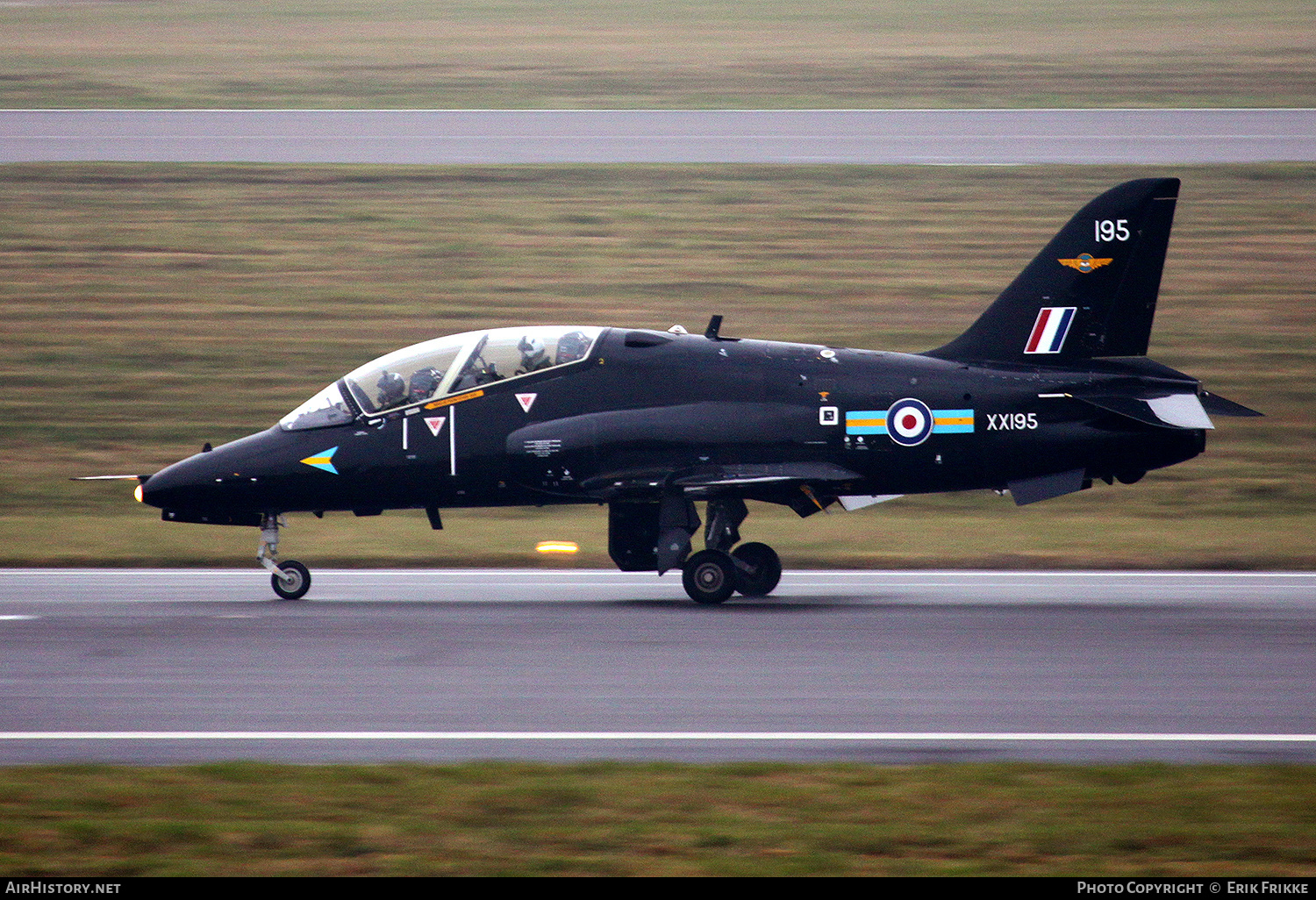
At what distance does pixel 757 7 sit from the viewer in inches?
1914

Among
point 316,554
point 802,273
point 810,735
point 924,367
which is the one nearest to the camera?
point 810,735

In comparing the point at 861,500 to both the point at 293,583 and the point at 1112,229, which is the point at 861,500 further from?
the point at 293,583

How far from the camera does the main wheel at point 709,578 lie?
639 inches

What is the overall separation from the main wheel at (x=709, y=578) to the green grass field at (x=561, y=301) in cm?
431

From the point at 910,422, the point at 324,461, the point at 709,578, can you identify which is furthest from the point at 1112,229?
the point at 324,461

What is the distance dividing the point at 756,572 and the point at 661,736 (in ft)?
22.2

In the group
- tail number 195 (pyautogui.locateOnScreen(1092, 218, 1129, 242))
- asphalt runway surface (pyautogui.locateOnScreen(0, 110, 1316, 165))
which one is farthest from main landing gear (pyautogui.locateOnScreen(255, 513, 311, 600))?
asphalt runway surface (pyautogui.locateOnScreen(0, 110, 1316, 165))

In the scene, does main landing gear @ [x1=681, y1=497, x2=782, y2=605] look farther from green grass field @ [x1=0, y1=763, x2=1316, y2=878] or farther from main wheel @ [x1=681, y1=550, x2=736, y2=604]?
green grass field @ [x1=0, y1=763, x2=1316, y2=878]

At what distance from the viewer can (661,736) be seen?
1034 cm

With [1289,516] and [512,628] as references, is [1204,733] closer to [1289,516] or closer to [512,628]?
[512,628]


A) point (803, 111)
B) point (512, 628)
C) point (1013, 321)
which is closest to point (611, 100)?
point (803, 111)

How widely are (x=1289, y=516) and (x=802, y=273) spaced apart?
37.3ft

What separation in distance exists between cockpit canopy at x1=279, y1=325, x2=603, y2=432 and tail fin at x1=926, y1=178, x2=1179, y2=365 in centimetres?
420
